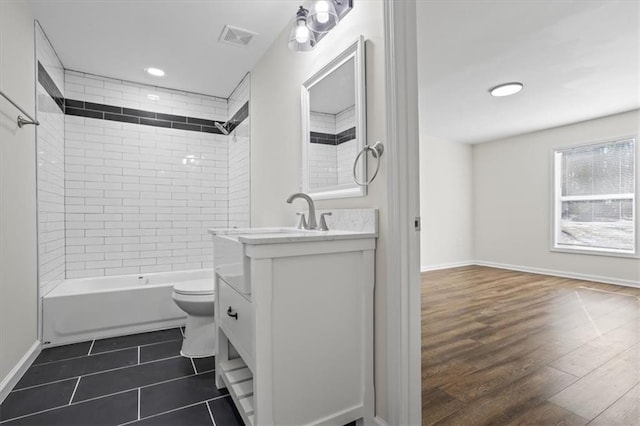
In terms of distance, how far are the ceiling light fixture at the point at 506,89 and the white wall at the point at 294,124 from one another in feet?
8.03

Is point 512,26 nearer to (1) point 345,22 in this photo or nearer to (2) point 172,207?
(1) point 345,22

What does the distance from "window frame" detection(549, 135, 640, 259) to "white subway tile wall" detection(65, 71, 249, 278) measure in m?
4.66

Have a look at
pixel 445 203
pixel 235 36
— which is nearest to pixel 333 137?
pixel 235 36

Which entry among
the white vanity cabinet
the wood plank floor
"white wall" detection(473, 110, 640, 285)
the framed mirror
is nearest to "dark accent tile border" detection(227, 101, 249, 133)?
the framed mirror

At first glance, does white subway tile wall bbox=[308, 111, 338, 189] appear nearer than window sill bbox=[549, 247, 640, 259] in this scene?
Yes

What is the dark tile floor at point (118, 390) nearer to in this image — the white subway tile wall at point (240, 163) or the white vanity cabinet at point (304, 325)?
the white vanity cabinet at point (304, 325)

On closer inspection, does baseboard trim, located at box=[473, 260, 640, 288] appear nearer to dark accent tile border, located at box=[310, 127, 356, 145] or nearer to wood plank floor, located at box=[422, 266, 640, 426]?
wood plank floor, located at box=[422, 266, 640, 426]

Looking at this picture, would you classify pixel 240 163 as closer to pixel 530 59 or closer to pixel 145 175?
pixel 145 175

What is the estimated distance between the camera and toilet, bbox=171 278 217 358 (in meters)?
2.17

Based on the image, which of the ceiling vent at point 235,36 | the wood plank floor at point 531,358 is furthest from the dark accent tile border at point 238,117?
the wood plank floor at point 531,358

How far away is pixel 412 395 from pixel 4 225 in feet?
7.55

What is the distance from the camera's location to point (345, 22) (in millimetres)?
1691

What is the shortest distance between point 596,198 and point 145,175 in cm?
596

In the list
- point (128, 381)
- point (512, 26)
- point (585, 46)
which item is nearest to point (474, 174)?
point (585, 46)
